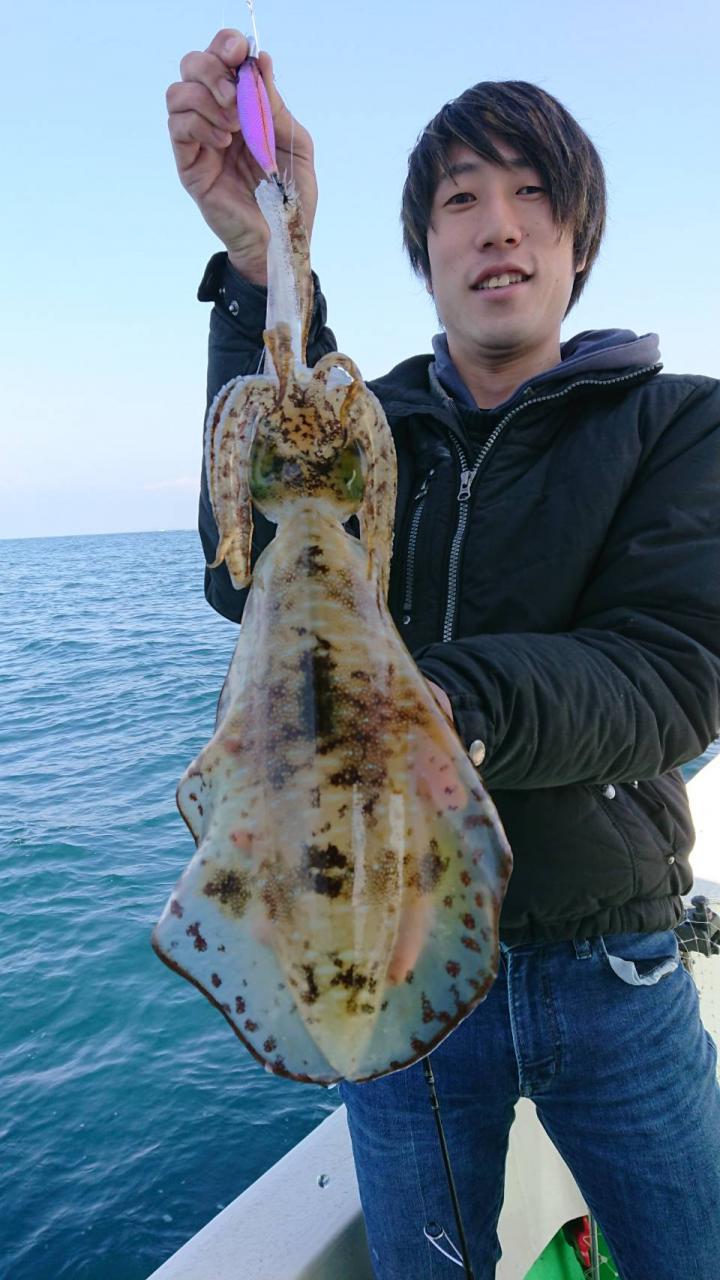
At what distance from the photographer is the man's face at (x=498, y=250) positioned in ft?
7.55

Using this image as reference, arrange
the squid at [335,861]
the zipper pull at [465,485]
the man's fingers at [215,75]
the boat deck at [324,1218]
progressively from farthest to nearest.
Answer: the boat deck at [324,1218]
the zipper pull at [465,485]
the man's fingers at [215,75]
the squid at [335,861]

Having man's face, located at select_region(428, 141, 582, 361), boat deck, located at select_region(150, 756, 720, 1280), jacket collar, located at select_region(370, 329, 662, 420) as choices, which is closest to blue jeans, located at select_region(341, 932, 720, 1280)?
boat deck, located at select_region(150, 756, 720, 1280)

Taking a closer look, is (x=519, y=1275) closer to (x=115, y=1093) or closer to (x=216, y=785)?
(x=216, y=785)

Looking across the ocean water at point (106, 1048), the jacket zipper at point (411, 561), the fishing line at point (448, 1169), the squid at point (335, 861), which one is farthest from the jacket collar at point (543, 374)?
the ocean water at point (106, 1048)

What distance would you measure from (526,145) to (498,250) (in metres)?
0.32

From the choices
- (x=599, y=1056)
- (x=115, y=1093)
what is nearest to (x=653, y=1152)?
(x=599, y=1056)

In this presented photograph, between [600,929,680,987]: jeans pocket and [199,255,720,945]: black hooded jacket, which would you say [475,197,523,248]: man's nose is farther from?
[600,929,680,987]: jeans pocket

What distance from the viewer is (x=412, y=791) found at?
1.25m

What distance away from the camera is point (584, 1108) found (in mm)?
2141

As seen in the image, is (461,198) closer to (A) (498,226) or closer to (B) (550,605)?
(A) (498,226)

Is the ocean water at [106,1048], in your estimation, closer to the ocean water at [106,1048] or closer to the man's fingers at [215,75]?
the ocean water at [106,1048]

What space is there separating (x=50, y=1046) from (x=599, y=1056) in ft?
19.5

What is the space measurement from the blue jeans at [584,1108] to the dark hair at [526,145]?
2094 mm

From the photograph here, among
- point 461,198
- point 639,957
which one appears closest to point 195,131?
point 461,198
